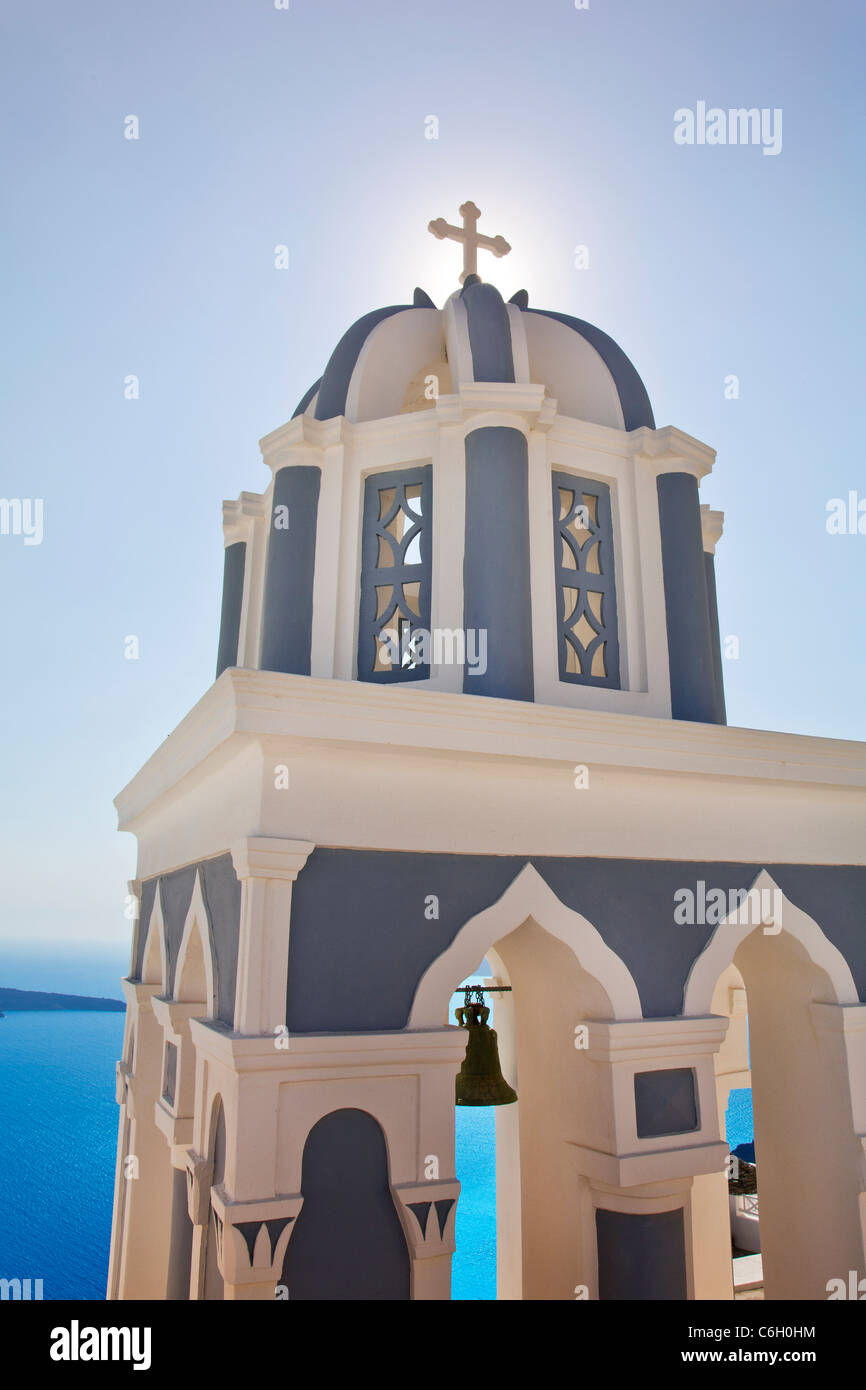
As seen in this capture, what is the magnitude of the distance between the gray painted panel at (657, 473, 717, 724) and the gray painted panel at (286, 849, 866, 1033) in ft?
3.14

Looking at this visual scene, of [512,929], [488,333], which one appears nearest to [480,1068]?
[512,929]

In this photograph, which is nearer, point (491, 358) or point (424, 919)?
point (424, 919)

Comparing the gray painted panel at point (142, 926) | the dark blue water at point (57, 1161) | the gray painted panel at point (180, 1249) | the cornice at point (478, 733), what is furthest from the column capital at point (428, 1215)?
the dark blue water at point (57, 1161)

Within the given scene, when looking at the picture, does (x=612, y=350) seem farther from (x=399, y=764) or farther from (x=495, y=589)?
(x=399, y=764)

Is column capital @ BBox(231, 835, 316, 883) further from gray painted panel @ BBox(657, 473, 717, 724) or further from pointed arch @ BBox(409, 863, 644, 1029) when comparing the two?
gray painted panel @ BBox(657, 473, 717, 724)

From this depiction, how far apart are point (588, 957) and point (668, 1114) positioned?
2.65ft

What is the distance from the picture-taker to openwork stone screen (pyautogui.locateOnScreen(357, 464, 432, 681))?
4516mm

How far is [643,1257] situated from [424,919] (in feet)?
6.04

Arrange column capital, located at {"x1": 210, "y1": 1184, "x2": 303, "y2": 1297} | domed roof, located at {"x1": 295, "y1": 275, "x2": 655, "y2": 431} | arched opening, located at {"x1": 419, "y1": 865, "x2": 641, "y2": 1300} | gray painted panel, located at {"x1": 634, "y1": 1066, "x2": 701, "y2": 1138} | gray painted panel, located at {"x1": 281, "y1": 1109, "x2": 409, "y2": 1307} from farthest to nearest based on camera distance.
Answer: domed roof, located at {"x1": 295, "y1": 275, "x2": 655, "y2": 431}
gray painted panel, located at {"x1": 634, "y1": 1066, "x2": 701, "y2": 1138}
arched opening, located at {"x1": 419, "y1": 865, "x2": 641, "y2": 1300}
gray painted panel, located at {"x1": 281, "y1": 1109, "x2": 409, "y2": 1307}
column capital, located at {"x1": 210, "y1": 1184, "x2": 303, "y2": 1297}

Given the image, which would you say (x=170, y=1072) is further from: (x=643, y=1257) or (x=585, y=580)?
(x=585, y=580)

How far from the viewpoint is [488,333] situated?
4.97m

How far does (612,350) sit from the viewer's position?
18.2 feet

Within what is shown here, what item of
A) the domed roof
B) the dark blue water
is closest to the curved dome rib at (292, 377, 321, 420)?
the domed roof

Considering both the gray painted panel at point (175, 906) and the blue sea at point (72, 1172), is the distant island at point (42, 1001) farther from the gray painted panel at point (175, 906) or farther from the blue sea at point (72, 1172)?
the gray painted panel at point (175, 906)
